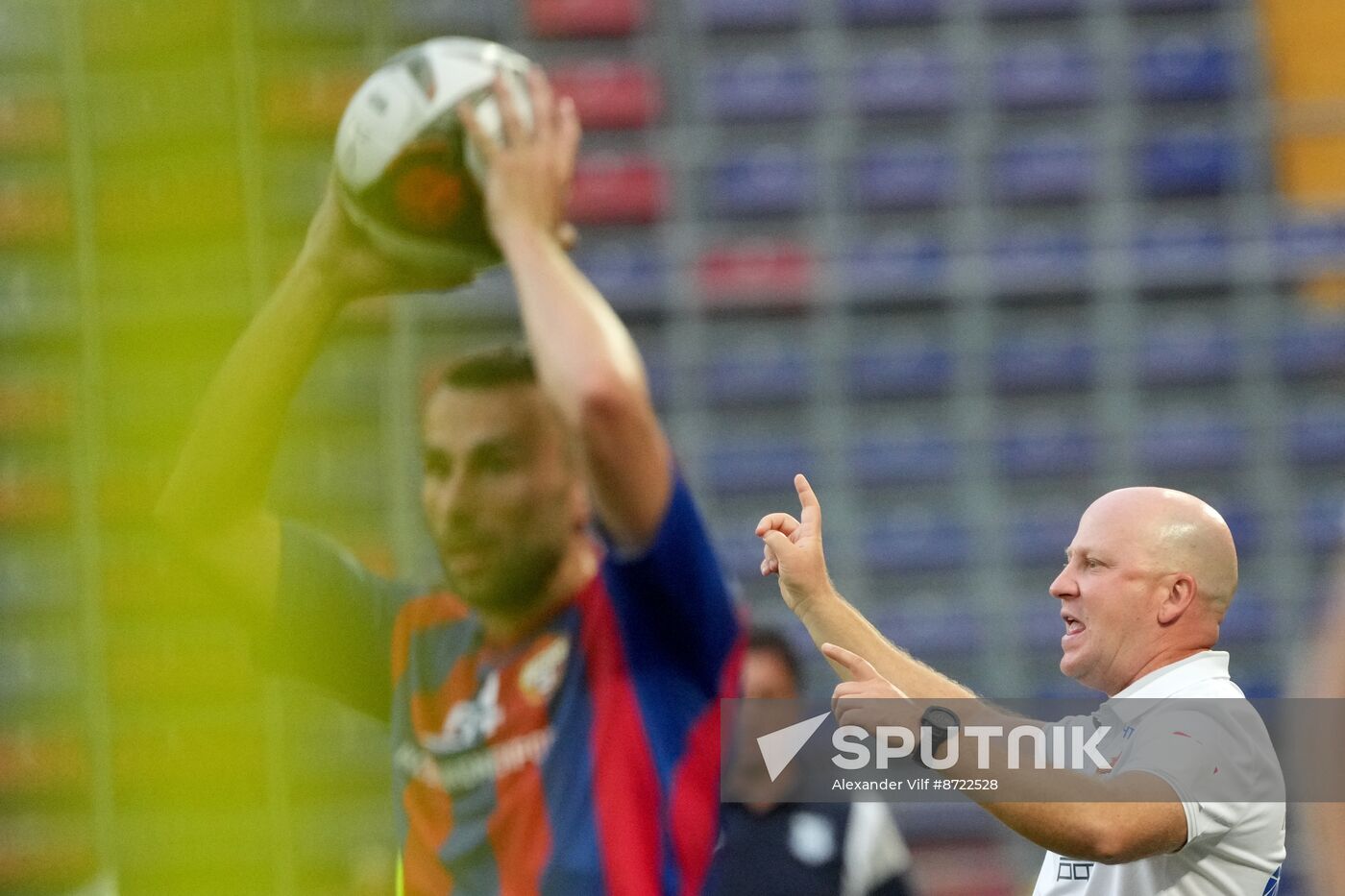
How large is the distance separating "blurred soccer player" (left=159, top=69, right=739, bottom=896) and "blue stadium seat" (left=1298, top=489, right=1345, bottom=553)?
874 centimetres

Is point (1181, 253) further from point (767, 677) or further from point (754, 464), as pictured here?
point (767, 677)

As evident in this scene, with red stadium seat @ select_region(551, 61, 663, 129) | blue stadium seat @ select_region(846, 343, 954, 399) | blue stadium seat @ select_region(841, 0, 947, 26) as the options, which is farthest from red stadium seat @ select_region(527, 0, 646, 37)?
blue stadium seat @ select_region(846, 343, 954, 399)

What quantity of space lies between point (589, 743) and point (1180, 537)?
33.4 inches

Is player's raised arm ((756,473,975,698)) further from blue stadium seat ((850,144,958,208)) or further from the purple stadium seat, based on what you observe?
the purple stadium seat

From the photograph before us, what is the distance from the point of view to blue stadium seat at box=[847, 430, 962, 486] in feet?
34.1

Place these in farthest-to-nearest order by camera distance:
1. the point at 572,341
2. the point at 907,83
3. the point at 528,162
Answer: the point at 907,83 → the point at 528,162 → the point at 572,341

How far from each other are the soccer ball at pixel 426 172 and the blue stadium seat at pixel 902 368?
8.34 meters

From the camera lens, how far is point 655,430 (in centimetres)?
192

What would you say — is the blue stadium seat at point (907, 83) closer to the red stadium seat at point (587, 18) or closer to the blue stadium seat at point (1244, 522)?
the red stadium seat at point (587, 18)

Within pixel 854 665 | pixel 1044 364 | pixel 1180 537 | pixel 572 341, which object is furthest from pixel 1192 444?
pixel 572 341

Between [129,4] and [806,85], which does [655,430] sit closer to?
[129,4]

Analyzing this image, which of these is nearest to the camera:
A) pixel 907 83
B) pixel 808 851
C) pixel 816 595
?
pixel 816 595

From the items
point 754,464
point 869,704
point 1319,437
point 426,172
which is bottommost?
point 754,464

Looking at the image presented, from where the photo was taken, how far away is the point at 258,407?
7.45 ft
